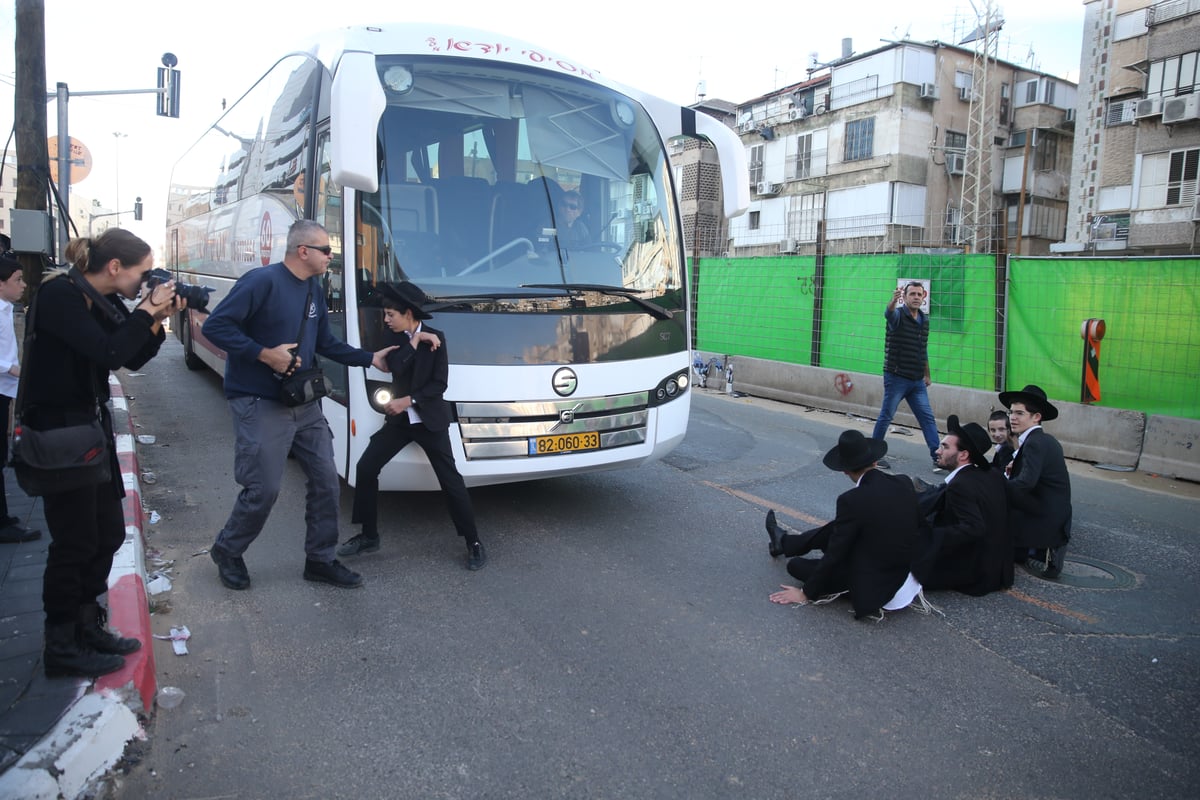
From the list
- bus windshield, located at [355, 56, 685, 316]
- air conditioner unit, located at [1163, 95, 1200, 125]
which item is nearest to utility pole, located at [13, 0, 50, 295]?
bus windshield, located at [355, 56, 685, 316]

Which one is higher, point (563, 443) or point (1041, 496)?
point (563, 443)

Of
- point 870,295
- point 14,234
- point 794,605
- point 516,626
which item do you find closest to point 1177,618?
point 794,605

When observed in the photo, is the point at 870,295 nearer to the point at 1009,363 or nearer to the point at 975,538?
the point at 1009,363

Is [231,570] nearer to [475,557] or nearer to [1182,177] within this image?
[475,557]

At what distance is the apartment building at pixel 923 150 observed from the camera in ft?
124

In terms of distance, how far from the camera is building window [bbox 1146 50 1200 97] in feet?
85.7

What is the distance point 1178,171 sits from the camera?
26.8 metres

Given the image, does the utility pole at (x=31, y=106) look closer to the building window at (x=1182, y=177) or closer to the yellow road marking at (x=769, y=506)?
the yellow road marking at (x=769, y=506)

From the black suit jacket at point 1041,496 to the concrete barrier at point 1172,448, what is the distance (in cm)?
378

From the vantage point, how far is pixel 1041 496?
4.98 m

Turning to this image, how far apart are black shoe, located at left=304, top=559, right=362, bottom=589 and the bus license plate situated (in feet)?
4.29

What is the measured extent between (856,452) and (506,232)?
8.70 feet

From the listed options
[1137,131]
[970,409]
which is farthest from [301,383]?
[1137,131]

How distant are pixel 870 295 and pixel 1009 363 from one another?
2.33 m
